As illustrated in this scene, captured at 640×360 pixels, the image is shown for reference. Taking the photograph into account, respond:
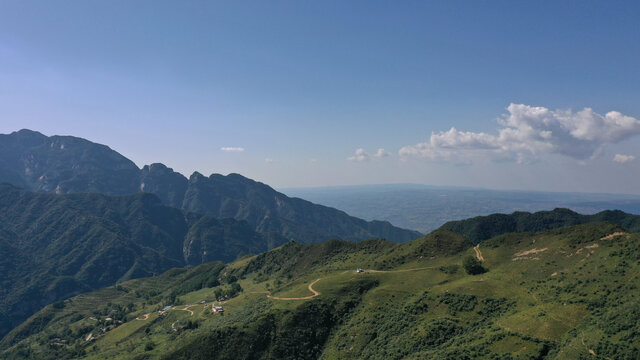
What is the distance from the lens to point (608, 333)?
A: 56.0 metres

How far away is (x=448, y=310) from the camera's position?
82875mm

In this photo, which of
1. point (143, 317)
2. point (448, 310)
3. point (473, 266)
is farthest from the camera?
point (143, 317)

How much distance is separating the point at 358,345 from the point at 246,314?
4443 centimetres

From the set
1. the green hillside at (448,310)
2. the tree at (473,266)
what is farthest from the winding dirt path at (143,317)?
the tree at (473,266)

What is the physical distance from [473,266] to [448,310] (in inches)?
1107

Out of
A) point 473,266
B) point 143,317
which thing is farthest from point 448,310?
point 143,317

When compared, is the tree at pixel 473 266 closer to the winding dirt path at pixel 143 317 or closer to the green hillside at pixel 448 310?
the green hillside at pixel 448 310

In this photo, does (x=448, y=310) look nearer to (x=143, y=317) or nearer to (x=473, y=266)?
(x=473, y=266)

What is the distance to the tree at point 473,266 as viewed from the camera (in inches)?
4090

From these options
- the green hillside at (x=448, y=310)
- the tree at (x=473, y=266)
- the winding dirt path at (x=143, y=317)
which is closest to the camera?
the green hillside at (x=448, y=310)

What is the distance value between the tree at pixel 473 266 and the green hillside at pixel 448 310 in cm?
227

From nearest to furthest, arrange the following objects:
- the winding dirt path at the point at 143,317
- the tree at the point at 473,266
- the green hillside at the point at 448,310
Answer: the green hillside at the point at 448,310 → the tree at the point at 473,266 → the winding dirt path at the point at 143,317

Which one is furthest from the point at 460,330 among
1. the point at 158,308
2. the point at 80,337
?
the point at 80,337

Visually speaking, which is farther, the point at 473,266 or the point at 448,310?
the point at 473,266
